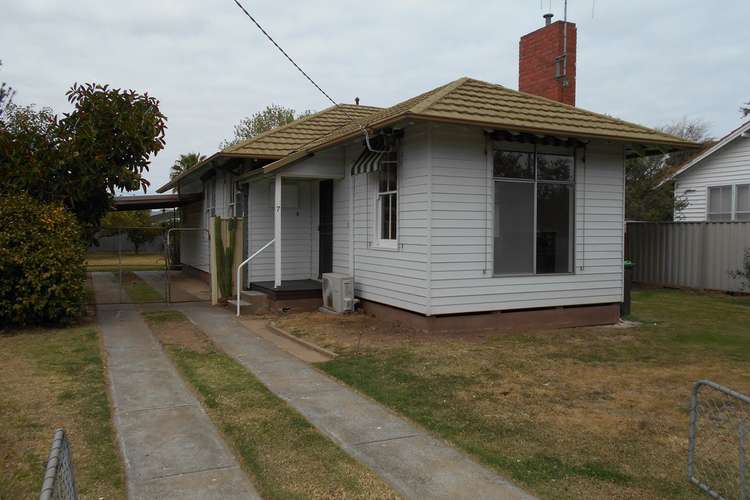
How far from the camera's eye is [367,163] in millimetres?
10992

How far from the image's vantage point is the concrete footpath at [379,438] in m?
4.19

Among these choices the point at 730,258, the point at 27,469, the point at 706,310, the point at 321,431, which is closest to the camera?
the point at 27,469

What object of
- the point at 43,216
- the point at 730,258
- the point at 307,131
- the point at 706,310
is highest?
the point at 307,131

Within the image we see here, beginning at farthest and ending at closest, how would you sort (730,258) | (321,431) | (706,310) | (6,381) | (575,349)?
(730,258) → (706,310) → (575,349) → (6,381) → (321,431)

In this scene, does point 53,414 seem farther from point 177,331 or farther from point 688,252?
point 688,252

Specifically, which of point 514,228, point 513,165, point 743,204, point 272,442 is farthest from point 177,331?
point 743,204

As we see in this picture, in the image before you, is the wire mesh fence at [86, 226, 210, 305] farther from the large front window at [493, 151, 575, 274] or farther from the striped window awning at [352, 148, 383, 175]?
the large front window at [493, 151, 575, 274]

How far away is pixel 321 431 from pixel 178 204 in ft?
60.1

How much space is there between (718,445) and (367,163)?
7.41m

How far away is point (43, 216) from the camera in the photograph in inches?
399

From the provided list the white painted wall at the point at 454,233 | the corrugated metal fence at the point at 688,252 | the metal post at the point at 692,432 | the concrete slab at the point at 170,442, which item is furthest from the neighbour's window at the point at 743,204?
the concrete slab at the point at 170,442

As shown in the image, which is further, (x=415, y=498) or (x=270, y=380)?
(x=270, y=380)

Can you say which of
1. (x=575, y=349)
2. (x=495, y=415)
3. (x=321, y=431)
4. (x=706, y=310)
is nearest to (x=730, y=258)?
(x=706, y=310)

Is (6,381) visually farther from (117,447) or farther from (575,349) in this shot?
(575,349)
